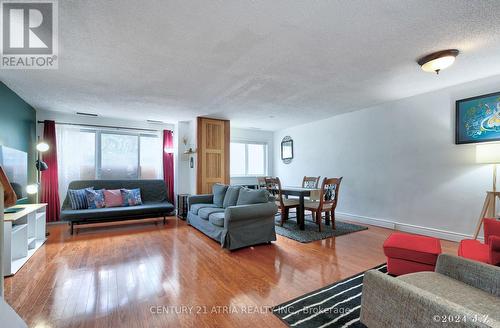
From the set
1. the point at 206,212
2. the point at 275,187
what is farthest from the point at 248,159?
the point at 206,212

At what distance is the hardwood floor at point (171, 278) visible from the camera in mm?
1718

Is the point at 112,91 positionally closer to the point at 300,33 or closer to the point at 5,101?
the point at 5,101

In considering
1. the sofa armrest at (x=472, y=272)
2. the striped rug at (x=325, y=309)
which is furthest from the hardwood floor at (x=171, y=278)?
the sofa armrest at (x=472, y=272)

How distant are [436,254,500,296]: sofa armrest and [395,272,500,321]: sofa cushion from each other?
36mm

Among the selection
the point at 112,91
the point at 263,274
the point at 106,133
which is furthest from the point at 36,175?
the point at 263,274

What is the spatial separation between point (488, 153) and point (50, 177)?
7.23 m

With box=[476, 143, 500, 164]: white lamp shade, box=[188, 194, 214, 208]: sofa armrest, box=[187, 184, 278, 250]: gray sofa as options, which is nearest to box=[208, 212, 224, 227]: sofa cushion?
box=[187, 184, 278, 250]: gray sofa

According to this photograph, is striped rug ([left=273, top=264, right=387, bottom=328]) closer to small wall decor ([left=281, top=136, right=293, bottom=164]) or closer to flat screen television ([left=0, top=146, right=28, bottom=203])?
flat screen television ([left=0, top=146, right=28, bottom=203])

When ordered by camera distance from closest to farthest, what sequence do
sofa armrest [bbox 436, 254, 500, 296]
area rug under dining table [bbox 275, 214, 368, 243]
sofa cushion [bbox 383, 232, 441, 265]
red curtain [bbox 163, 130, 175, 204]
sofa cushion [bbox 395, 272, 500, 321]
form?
sofa cushion [bbox 395, 272, 500, 321], sofa armrest [bbox 436, 254, 500, 296], sofa cushion [bbox 383, 232, 441, 265], area rug under dining table [bbox 275, 214, 368, 243], red curtain [bbox 163, 130, 175, 204]

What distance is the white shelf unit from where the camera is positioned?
7.81ft

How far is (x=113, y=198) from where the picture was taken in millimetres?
4504

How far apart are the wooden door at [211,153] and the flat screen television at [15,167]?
9.24ft

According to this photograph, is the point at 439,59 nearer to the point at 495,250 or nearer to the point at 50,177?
the point at 495,250

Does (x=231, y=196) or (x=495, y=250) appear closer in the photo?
(x=495, y=250)
